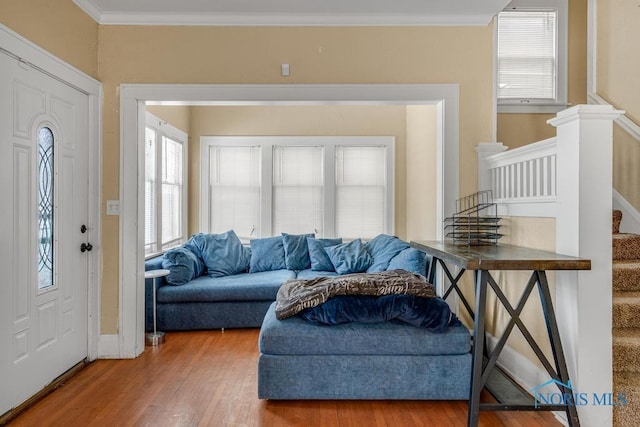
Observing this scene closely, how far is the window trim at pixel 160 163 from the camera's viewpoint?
175 inches

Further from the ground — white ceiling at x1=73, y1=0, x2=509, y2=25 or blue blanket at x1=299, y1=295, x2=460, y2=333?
white ceiling at x1=73, y1=0, x2=509, y2=25

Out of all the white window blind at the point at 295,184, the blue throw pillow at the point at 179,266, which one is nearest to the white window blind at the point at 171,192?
the blue throw pillow at the point at 179,266

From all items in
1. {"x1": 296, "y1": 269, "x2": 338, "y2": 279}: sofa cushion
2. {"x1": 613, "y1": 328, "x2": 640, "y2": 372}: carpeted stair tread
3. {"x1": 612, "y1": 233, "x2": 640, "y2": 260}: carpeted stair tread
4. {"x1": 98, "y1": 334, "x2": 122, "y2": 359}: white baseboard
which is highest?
{"x1": 612, "y1": 233, "x2": 640, "y2": 260}: carpeted stair tread

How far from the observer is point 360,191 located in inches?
220

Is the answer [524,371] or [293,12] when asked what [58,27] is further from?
[524,371]

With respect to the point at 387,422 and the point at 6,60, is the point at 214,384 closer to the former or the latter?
the point at 387,422

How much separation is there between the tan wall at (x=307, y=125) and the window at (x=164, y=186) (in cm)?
23

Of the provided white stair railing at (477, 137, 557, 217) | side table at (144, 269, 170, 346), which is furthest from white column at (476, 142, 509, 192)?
side table at (144, 269, 170, 346)

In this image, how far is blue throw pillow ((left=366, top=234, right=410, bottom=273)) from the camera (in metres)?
4.17

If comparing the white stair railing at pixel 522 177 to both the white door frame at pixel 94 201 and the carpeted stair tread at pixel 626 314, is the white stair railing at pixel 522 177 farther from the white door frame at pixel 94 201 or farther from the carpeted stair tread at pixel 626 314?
the white door frame at pixel 94 201

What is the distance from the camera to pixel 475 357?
2131 millimetres

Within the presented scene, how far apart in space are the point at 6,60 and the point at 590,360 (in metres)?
3.65

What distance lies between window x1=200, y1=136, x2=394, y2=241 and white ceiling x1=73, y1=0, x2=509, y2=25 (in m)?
2.32

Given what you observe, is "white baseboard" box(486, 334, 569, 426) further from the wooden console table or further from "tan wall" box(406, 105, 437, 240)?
"tan wall" box(406, 105, 437, 240)
